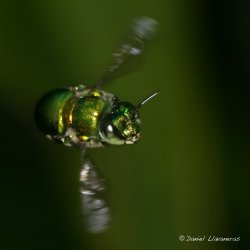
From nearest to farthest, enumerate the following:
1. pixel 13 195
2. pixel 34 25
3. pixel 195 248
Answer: pixel 195 248, pixel 13 195, pixel 34 25

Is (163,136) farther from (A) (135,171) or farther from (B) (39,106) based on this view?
(B) (39,106)

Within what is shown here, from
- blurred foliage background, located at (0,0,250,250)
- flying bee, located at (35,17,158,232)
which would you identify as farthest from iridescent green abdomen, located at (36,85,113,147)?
blurred foliage background, located at (0,0,250,250)

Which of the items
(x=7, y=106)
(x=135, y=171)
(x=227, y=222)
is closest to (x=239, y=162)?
(x=227, y=222)

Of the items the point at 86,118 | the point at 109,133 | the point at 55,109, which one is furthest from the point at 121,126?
the point at 55,109

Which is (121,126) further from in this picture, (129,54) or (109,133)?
(129,54)

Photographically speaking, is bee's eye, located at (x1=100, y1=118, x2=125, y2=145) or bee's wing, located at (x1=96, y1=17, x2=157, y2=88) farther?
bee's wing, located at (x1=96, y1=17, x2=157, y2=88)

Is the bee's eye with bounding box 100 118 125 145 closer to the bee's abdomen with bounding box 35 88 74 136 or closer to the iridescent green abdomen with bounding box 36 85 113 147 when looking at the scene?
the iridescent green abdomen with bounding box 36 85 113 147
